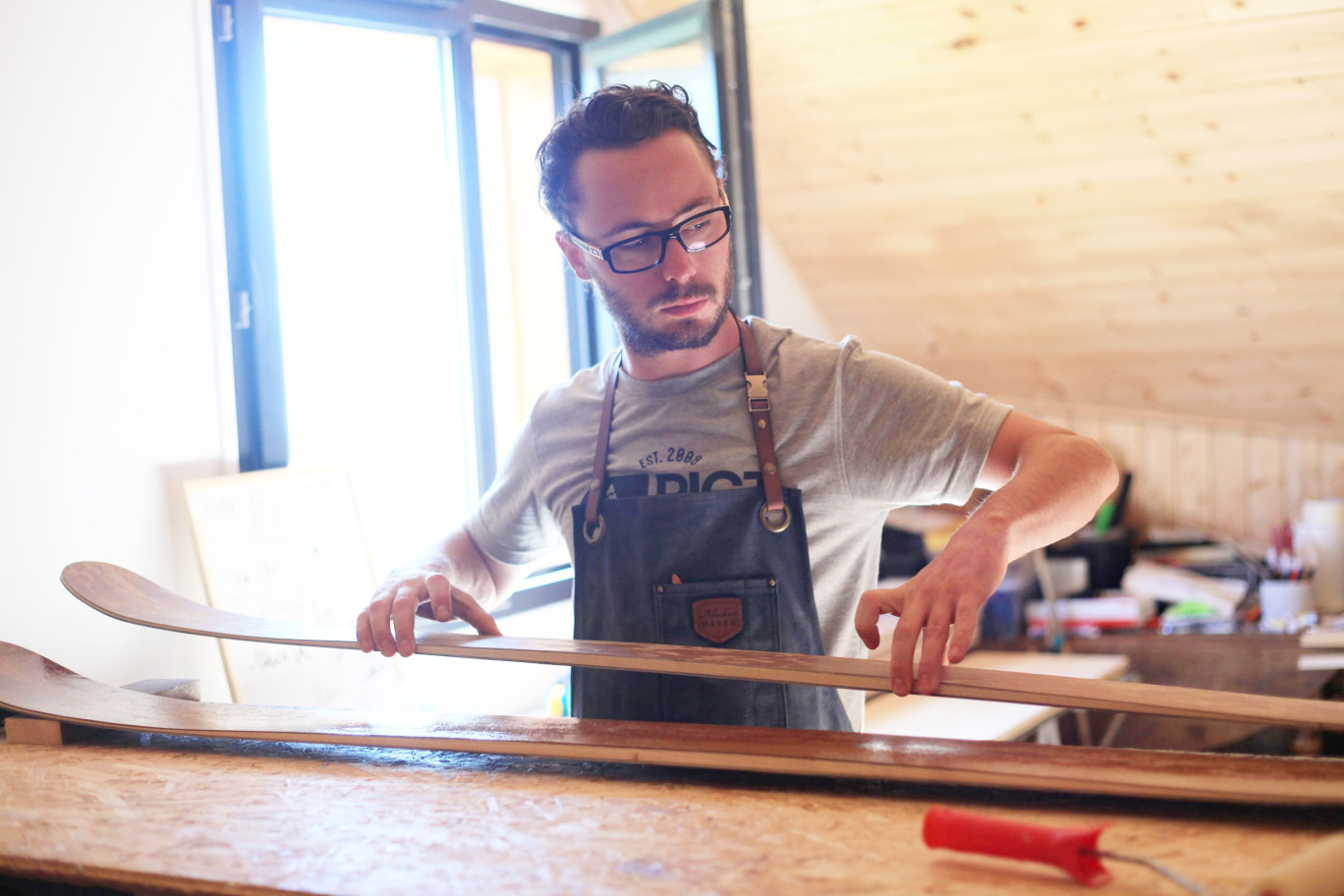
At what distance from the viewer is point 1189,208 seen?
2.69 m

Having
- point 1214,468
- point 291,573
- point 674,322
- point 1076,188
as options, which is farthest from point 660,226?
point 1214,468

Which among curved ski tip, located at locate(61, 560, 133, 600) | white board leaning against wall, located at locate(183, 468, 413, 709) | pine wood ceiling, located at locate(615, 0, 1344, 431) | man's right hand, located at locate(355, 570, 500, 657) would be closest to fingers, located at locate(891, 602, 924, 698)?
man's right hand, located at locate(355, 570, 500, 657)

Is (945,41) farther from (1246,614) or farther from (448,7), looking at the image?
(1246,614)

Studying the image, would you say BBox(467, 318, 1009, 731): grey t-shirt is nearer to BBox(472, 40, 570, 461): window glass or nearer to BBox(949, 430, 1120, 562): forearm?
BBox(949, 430, 1120, 562): forearm

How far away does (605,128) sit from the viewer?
1.33 metres

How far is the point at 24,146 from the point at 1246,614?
3.04m

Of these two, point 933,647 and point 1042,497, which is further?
point 1042,497

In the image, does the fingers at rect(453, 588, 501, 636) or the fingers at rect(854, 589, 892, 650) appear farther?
the fingers at rect(453, 588, 501, 636)

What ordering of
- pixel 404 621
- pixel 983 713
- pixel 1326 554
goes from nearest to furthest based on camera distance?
pixel 404 621 → pixel 983 713 → pixel 1326 554

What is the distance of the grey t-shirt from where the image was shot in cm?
125

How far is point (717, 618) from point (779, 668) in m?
0.32

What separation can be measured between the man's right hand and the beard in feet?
1.31

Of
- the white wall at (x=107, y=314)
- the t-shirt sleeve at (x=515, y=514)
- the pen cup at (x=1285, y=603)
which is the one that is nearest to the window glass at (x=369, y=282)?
the white wall at (x=107, y=314)

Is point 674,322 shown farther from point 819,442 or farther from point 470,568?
point 470,568
